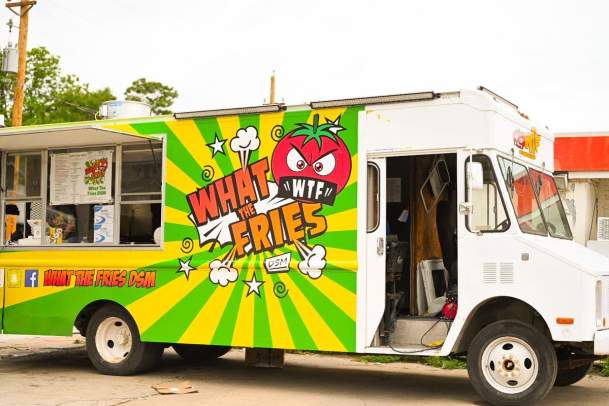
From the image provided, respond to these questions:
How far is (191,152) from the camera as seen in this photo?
414 inches

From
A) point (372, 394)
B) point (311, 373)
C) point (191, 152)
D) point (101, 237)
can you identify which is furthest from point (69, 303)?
point (372, 394)

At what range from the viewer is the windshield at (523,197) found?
29.3 feet

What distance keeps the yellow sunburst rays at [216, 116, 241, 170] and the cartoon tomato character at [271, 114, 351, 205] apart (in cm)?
51

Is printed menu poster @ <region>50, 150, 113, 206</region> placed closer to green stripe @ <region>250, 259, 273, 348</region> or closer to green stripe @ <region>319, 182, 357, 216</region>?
green stripe @ <region>250, 259, 273, 348</region>

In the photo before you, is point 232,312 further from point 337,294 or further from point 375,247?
point 375,247

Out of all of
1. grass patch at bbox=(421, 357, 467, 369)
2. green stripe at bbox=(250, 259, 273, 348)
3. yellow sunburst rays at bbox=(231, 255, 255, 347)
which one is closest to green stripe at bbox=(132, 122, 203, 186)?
yellow sunburst rays at bbox=(231, 255, 255, 347)

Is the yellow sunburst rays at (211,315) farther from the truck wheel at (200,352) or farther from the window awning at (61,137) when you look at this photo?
the window awning at (61,137)

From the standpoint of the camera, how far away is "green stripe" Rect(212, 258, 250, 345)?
9.96m

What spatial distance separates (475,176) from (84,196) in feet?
17.4

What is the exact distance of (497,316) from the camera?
29.6ft

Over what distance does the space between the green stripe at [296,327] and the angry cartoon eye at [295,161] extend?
4.74 ft

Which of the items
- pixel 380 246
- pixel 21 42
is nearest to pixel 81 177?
pixel 380 246

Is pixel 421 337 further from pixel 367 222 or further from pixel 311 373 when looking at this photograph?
pixel 311 373

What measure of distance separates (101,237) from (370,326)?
12.6 ft
